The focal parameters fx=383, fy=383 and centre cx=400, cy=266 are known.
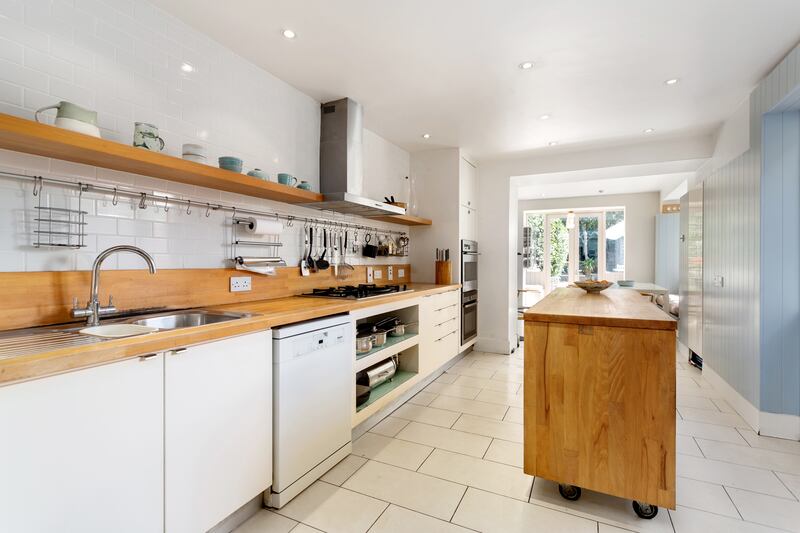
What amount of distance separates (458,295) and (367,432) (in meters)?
1.94

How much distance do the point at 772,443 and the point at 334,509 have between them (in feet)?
9.28

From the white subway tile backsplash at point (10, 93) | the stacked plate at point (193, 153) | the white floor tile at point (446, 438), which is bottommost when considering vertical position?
the white floor tile at point (446, 438)

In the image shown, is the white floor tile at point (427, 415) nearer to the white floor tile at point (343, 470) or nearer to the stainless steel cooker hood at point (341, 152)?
the white floor tile at point (343, 470)

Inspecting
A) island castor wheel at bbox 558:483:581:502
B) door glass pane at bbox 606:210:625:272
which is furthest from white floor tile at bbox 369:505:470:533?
door glass pane at bbox 606:210:625:272

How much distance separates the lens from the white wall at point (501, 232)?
461 cm

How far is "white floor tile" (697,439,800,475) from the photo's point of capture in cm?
222

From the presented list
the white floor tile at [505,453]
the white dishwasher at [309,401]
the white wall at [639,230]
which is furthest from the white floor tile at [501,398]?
the white wall at [639,230]

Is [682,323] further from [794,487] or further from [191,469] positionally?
[191,469]

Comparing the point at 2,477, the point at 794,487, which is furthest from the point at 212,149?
the point at 794,487

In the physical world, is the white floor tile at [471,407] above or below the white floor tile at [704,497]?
above

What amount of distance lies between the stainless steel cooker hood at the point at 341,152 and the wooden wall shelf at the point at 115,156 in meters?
0.69

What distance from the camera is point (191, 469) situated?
1.41 m

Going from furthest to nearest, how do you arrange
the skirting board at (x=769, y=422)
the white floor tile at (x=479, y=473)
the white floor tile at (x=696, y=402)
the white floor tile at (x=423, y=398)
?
the white floor tile at (x=423, y=398)
the white floor tile at (x=696, y=402)
the skirting board at (x=769, y=422)
the white floor tile at (x=479, y=473)

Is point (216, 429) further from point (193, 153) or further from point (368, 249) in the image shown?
point (368, 249)
